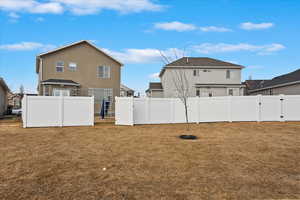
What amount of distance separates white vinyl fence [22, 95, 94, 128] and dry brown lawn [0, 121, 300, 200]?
3.80 meters

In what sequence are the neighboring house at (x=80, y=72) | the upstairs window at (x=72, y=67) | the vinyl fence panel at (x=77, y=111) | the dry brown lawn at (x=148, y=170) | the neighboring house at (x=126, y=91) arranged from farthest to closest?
the neighboring house at (x=126, y=91)
the upstairs window at (x=72, y=67)
the neighboring house at (x=80, y=72)
the vinyl fence panel at (x=77, y=111)
the dry brown lawn at (x=148, y=170)

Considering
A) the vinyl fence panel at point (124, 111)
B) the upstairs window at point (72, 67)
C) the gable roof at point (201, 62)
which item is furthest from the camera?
the gable roof at point (201, 62)

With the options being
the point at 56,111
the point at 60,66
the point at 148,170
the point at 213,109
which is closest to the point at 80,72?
the point at 60,66

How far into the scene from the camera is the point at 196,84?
24.8 m

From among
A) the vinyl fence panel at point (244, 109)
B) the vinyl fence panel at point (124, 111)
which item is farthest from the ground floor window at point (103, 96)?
the vinyl fence panel at point (244, 109)

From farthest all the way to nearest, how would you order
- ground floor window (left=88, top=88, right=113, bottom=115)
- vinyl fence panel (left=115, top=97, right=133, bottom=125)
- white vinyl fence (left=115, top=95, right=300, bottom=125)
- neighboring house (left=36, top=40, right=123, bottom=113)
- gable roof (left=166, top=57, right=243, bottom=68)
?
gable roof (left=166, top=57, right=243, bottom=68)
ground floor window (left=88, top=88, right=113, bottom=115)
neighboring house (left=36, top=40, right=123, bottom=113)
white vinyl fence (left=115, top=95, right=300, bottom=125)
vinyl fence panel (left=115, top=97, right=133, bottom=125)

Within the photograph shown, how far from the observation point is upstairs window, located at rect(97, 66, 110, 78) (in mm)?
19767

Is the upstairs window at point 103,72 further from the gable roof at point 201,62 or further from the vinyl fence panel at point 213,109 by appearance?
the vinyl fence panel at point 213,109

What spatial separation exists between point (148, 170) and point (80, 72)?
16.8m

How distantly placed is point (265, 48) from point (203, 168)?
23.0m

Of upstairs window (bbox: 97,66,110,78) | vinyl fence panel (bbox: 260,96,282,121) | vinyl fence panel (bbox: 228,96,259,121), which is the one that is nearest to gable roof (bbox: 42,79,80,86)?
upstairs window (bbox: 97,66,110,78)

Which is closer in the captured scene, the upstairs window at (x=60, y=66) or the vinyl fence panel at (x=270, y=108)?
the vinyl fence panel at (x=270, y=108)

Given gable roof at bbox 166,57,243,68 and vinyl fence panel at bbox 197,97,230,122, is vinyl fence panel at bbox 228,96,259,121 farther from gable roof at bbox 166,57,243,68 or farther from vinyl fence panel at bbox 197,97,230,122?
gable roof at bbox 166,57,243,68

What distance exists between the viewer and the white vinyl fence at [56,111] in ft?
35.3
